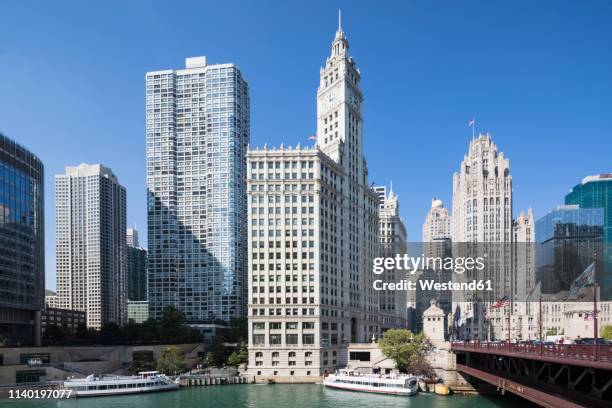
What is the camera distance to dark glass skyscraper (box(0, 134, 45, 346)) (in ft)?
487

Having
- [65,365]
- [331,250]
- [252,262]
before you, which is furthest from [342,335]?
[65,365]

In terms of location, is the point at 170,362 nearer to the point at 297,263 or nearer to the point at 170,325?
the point at 170,325

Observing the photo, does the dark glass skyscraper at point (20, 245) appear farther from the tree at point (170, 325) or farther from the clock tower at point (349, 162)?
the clock tower at point (349, 162)

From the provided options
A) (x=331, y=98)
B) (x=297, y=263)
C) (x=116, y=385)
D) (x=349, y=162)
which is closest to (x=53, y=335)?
(x=116, y=385)

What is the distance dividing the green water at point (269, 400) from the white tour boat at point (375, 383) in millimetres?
2168

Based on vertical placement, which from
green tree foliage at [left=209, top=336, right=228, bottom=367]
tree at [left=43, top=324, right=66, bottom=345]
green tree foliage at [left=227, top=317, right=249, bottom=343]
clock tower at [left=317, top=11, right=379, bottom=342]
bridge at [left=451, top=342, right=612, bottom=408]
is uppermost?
clock tower at [left=317, top=11, right=379, bottom=342]

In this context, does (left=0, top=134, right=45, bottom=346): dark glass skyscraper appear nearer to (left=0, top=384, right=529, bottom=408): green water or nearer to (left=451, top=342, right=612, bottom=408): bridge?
(left=0, top=384, right=529, bottom=408): green water

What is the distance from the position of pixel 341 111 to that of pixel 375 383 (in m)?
79.3

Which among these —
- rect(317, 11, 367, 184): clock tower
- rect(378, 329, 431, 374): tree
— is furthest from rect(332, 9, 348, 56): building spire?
rect(378, 329, 431, 374): tree

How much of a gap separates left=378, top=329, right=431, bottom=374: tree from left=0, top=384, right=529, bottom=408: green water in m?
12.2

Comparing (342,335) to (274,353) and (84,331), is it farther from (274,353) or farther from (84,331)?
(84,331)

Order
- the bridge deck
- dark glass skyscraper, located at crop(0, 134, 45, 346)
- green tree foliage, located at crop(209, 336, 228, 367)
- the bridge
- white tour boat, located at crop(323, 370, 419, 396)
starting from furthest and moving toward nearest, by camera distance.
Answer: dark glass skyscraper, located at crop(0, 134, 45, 346)
green tree foliage, located at crop(209, 336, 228, 367)
white tour boat, located at crop(323, 370, 419, 396)
the bridge
the bridge deck

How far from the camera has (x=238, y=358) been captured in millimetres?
134875

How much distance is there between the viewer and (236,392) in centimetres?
10938
